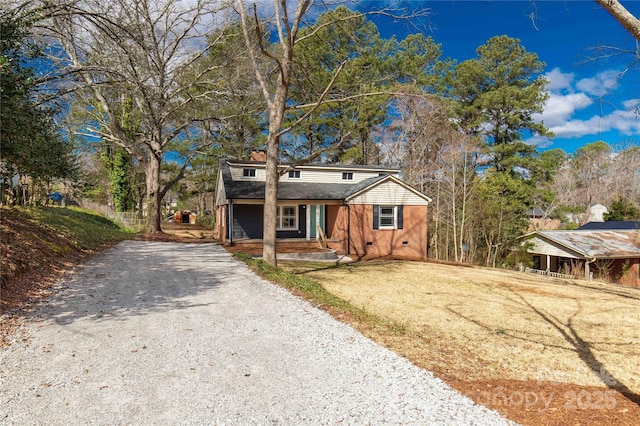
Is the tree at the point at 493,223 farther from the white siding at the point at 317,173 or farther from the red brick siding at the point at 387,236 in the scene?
the white siding at the point at 317,173

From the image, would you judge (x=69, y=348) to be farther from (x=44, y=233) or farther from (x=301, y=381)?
(x=44, y=233)

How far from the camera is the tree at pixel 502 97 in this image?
101ft

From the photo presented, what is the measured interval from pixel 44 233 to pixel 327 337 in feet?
31.5

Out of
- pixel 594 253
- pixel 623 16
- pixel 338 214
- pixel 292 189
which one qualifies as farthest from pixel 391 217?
pixel 623 16

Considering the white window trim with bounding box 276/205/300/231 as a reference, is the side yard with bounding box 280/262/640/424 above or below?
below

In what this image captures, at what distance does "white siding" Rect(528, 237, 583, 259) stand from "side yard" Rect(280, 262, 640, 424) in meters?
12.0

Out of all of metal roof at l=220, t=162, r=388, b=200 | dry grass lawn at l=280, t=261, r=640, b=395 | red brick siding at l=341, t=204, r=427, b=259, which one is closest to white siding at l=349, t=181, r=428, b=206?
red brick siding at l=341, t=204, r=427, b=259

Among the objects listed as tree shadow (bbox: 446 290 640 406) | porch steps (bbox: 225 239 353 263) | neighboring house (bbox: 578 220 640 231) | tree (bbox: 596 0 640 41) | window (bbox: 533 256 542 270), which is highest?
tree (bbox: 596 0 640 41)

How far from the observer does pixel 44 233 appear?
34.7ft

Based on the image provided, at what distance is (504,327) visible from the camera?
6.73 metres

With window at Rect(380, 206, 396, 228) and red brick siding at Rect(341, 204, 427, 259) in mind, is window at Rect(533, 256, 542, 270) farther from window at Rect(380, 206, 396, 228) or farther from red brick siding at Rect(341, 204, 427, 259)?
window at Rect(380, 206, 396, 228)

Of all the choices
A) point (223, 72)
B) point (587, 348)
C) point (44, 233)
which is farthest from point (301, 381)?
point (223, 72)

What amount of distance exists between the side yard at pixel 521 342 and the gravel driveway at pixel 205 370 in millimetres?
563

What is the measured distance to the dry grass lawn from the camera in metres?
4.68
